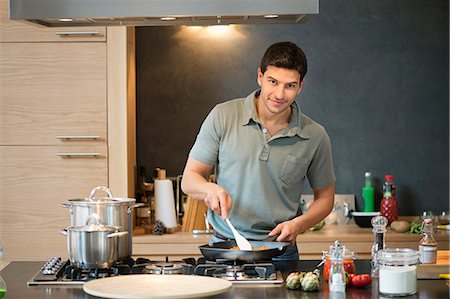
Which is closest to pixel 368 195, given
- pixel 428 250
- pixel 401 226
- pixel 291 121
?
pixel 401 226

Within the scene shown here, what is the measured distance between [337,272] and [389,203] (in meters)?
2.54

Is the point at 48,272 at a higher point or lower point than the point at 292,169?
lower

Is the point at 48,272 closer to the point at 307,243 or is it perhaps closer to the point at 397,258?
the point at 397,258

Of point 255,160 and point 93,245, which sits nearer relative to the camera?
point 93,245

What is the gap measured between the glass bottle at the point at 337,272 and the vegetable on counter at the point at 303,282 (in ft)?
0.17

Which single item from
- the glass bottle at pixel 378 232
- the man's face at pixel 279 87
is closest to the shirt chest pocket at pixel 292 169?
the man's face at pixel 279 87

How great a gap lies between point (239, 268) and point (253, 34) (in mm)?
2626

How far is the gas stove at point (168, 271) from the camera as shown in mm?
2904

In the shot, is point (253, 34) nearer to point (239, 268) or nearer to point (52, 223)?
point (52, 223)

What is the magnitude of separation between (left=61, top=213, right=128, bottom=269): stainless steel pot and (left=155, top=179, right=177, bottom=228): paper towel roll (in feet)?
6.41

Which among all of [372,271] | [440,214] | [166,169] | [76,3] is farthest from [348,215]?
[76,3]

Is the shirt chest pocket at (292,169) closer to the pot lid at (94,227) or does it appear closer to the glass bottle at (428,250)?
the glass bottle at (428,250)

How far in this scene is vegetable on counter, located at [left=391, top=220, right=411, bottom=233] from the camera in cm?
489

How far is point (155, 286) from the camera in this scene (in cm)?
275
